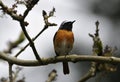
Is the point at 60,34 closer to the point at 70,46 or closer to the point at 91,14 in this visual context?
the point at 70,46

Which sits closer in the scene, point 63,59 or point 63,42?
point 63,59

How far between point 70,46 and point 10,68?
2.77m

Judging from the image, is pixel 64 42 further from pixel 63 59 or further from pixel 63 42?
pixel 63 59

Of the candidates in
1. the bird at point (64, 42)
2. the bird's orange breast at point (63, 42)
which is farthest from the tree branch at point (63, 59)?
the bird's orange breast at point (63, 42)

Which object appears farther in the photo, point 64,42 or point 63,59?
point 64,42

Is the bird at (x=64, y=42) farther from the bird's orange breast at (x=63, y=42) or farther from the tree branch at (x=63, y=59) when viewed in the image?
the tree branch at (x=63, y=59)

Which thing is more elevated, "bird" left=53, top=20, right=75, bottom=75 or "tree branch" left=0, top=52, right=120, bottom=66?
"bird" left=53, top=20, right=75, bottom=75

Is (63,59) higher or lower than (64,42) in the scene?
lower

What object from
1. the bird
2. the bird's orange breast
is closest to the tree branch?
the bird

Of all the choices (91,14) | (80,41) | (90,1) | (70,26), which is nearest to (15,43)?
(70,26)

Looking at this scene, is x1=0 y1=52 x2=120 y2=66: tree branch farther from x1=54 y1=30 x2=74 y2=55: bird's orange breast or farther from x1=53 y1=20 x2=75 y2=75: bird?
x1=54 y1=30 x2=74 y2=55: bird's orange breast

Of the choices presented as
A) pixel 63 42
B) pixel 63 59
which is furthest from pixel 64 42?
pixel 63 59

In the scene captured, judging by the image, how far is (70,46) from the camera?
834 cm

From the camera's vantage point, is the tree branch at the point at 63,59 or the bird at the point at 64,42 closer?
the tree branch at the point at 63,59
